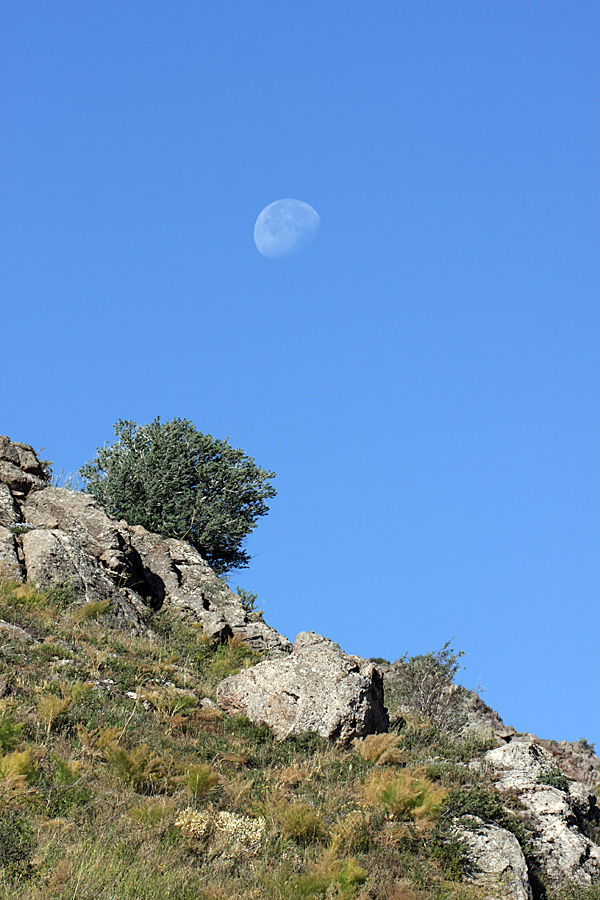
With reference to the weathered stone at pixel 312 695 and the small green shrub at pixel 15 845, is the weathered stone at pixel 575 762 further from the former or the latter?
the small green shrub at pixel 15 845

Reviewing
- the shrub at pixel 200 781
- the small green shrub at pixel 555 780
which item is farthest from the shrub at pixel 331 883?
the small green shrub at pixel 555 780

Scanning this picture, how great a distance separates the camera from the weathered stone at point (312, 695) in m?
13.6

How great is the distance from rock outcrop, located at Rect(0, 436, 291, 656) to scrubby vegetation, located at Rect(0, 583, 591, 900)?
4000mm

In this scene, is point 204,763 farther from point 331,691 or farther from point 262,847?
point 331,691

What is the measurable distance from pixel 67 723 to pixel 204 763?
7.05ft

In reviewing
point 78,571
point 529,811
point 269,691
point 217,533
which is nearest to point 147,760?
point 269,691

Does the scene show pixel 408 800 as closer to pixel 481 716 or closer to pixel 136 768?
pixel 136 768

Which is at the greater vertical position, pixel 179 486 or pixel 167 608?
pixel 179 486

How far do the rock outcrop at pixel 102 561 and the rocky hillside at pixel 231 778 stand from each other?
122 millimetres

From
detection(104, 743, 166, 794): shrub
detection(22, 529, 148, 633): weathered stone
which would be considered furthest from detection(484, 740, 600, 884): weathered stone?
detection(22, 529, 148, 633): weathered stone

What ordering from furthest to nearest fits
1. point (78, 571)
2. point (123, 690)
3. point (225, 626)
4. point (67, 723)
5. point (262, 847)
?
point (225, 626) → point (78, 571) → point (123, 690) → point (67, 723) → point (262, 847)

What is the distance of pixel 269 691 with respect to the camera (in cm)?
1424

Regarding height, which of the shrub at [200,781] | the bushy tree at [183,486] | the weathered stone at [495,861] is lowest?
the shrub at [200,781]

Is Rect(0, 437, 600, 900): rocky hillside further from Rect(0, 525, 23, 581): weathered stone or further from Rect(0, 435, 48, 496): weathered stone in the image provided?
Rect(0, 435, 48, 496): weathered stone
